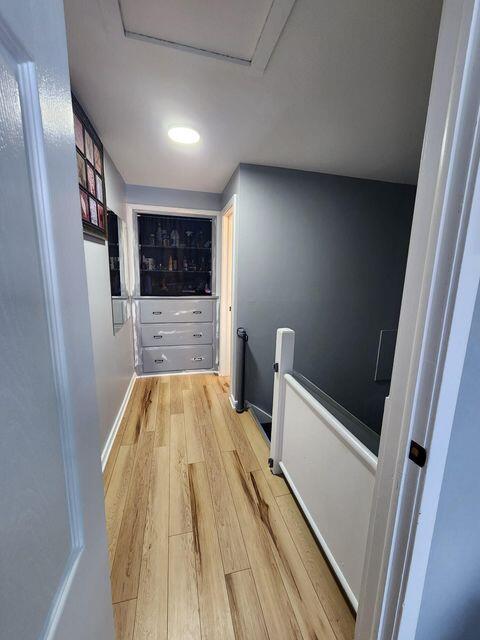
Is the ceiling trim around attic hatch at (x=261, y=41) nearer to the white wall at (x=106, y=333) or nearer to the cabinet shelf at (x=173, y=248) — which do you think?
the white wall at (x=106, y=333)

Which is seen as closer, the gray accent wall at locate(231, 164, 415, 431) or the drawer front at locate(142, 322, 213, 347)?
the gray accent wall at locate(231, 164, 415, 431)

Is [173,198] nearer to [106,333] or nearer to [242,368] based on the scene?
[106,333]

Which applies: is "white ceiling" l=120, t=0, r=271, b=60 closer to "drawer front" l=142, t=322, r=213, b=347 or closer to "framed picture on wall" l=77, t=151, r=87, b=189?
"framed picture on wall" l=77, t=151, r=87, b=189

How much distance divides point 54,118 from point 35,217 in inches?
7.4

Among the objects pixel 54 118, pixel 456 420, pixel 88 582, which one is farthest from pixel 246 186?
pixel 88 582

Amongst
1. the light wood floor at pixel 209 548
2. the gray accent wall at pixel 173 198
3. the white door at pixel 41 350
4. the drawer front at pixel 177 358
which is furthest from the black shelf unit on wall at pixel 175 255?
the white door at pixel 41 350

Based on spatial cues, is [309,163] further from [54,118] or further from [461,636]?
[461,636]

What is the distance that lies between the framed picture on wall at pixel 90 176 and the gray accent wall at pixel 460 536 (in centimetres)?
184

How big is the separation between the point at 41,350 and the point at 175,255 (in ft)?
10.4

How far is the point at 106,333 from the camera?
6.55 ft

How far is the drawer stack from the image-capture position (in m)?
3.17

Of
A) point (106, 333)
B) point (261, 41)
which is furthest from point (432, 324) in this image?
point (106, 333)

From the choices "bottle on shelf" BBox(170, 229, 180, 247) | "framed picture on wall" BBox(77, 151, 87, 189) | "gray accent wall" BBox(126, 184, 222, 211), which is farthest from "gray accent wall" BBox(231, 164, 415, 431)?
"framed picture on wall" BBox(77, 151, 87, 189)

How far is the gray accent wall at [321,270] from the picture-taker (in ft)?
7.77
